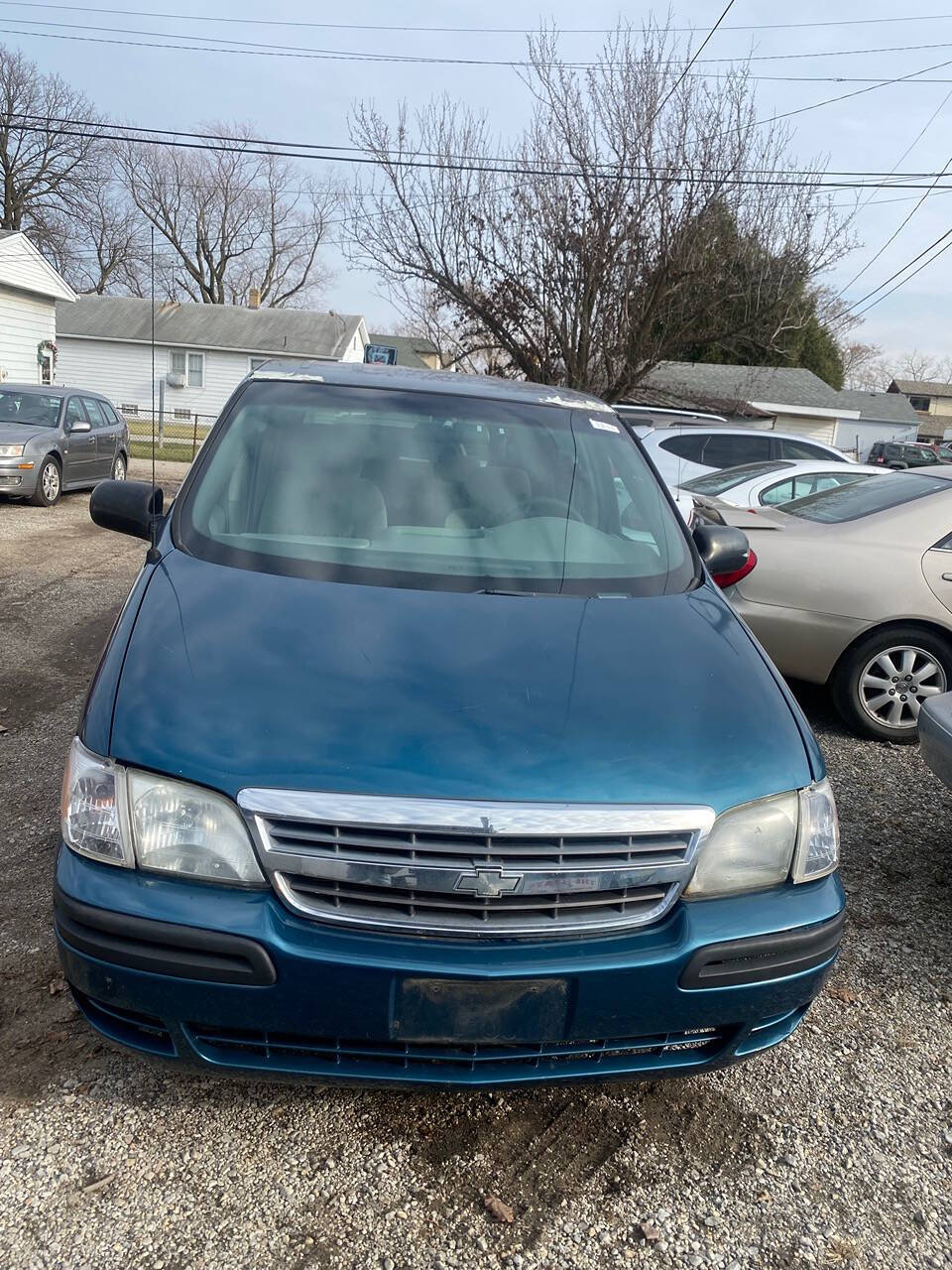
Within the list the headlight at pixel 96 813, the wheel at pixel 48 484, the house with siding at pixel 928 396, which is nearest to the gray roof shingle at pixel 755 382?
the wheel at pixel 48 484

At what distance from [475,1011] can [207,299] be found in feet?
186

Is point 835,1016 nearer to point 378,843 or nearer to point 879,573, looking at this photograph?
point 378,843

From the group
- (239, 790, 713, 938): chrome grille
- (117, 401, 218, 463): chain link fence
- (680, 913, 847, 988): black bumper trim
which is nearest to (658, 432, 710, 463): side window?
(680, 913, 847, 988): black bumper trim

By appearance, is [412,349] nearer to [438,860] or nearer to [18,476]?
[18,476]

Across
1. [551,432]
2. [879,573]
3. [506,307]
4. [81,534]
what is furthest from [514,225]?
[551,432]

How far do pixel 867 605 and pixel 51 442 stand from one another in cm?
1085

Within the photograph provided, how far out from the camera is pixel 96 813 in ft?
6.89

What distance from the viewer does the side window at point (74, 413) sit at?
43.2 ft

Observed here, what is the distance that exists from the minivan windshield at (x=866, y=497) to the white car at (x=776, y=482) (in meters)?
2.01

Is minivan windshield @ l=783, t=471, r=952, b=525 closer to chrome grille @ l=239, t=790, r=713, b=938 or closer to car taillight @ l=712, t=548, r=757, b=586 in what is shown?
car taillight @ l=712, t=548, r=757, b=586

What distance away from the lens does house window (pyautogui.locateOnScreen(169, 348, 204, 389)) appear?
38.8 m

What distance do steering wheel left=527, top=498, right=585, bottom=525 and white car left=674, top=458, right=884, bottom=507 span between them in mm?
4966

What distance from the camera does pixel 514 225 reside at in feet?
58.6

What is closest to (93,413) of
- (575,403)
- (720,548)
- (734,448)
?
(734,448)
